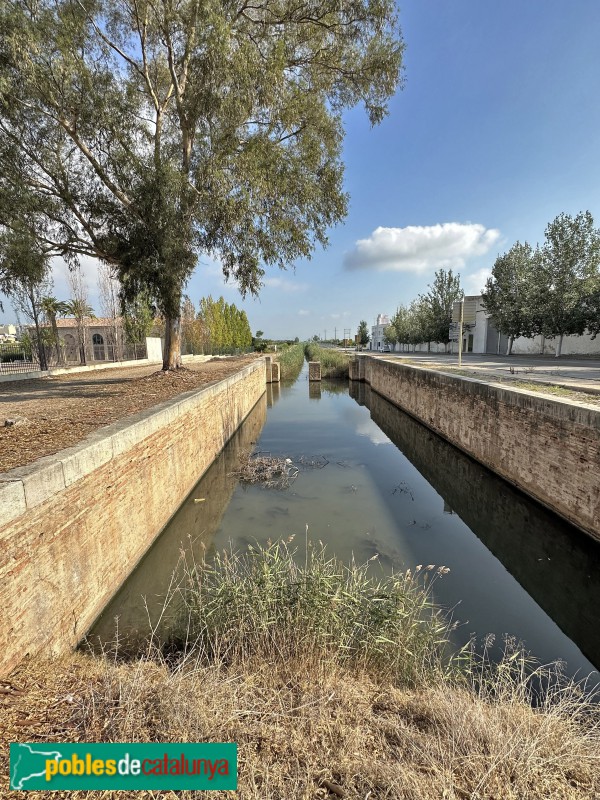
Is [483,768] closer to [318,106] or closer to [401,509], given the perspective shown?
[401,509]

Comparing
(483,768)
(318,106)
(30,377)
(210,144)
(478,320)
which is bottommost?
(483,768)

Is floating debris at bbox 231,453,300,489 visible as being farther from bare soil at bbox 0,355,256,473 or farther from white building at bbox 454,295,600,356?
white building at bbox 454,295,600,356

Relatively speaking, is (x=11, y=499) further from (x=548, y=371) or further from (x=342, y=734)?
(x=548, y=371)

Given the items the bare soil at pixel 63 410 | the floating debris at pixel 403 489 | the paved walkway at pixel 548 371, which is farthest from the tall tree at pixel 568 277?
the bare soil at pixel 63 410

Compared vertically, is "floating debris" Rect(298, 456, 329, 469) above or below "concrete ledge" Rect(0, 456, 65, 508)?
below

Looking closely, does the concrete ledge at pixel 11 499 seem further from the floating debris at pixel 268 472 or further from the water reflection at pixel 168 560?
the floating debris at pixel 268 472

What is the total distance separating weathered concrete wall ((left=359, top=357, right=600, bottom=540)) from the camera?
5492mm

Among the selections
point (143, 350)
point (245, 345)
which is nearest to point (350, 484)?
point (143, 350)

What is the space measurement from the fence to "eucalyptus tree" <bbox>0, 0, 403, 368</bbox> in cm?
1476

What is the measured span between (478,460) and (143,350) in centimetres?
2588

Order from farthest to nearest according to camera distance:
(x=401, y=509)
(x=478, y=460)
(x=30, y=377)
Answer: (x=30, y=377)
(x=478, y=460)
(x=401, y=509)

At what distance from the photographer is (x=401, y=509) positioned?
747 cm

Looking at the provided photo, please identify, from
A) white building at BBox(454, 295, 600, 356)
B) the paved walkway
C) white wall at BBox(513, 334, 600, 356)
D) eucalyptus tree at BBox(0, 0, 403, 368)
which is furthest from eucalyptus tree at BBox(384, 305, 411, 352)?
eucalyptus tree at BBox(0, 0, 403, 368)
